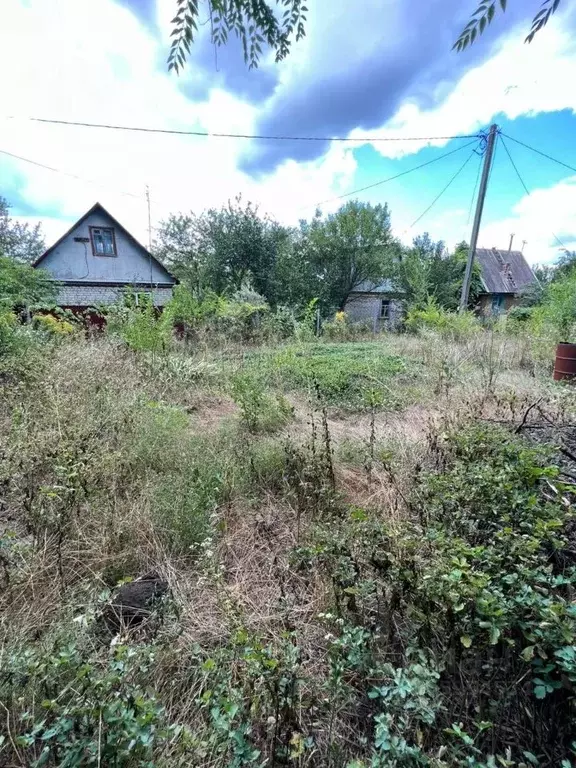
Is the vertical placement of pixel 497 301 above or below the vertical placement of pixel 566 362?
above

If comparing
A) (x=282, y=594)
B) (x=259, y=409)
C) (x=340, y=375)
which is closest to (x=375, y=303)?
(x=340, y=375)

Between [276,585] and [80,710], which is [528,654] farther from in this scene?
[80,710]

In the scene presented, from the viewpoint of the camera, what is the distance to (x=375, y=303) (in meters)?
18.3

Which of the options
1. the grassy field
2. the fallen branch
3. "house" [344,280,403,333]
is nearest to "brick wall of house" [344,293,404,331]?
"house" [344,280,403,333]

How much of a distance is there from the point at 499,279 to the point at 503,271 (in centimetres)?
125

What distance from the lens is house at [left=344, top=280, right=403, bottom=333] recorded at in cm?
1722

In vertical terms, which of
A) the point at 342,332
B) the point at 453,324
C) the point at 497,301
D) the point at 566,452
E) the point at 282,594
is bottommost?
the point at 282,594

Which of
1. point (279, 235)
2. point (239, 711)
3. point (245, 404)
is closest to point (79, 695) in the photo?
point (239, 711)

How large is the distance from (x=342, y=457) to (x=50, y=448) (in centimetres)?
203

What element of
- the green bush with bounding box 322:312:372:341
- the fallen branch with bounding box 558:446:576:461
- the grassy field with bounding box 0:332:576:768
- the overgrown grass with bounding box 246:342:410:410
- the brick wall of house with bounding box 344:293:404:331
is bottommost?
the grassy field with bounding box 0:332:576:768

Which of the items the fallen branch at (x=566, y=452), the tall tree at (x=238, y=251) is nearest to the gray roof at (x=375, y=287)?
the tall tree at (x=238, y=251)

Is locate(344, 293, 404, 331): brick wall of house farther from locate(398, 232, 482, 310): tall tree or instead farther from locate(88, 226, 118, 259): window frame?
locate(88, 226, 118, 259): window frame

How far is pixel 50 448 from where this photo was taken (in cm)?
221

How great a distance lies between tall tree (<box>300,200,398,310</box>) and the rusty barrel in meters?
11.6
